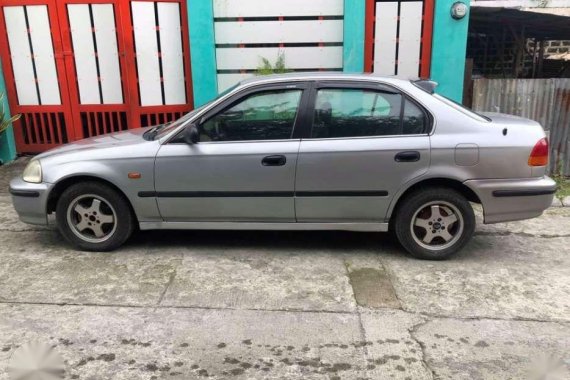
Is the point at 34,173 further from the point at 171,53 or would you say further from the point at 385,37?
the point at 385,37

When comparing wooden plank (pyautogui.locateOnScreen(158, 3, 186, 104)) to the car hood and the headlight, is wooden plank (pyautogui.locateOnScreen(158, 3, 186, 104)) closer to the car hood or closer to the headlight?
the car hood

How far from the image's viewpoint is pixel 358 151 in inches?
163

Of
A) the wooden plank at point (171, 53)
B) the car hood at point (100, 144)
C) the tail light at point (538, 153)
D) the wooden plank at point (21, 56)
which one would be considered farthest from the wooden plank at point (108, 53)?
the tail light at point (538, 153)

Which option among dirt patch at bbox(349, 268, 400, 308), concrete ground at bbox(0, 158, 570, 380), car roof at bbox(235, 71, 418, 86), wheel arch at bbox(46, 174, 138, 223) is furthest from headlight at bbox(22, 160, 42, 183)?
dirt patch at bbox(349, 268, 400, 308)

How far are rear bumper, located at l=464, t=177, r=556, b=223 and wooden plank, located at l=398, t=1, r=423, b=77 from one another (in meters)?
3.59

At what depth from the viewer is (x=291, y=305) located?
11.9 feet

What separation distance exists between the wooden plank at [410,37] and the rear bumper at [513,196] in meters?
3.59

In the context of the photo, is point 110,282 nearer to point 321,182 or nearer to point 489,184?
point 321,182

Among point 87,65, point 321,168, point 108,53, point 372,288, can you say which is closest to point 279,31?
point 108,53

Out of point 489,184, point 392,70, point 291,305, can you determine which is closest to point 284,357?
point 291,305

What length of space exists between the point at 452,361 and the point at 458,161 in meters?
1.72

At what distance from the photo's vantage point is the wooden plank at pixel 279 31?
7.28 meters

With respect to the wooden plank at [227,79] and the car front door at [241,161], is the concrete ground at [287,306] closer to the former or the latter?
the car front door at [241,161]

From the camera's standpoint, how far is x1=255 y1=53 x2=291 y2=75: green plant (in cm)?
723
